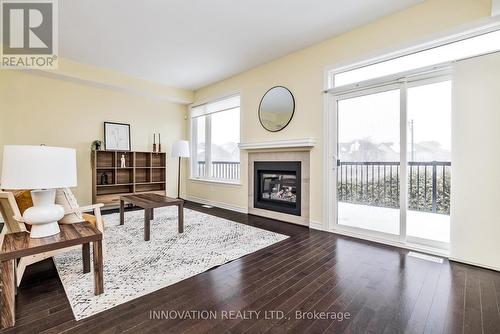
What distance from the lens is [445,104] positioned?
8.50ft

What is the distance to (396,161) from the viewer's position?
9.59ft

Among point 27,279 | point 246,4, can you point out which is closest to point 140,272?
point 27,279

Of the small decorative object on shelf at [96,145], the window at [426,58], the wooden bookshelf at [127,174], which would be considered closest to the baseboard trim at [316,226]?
the window at [426,58]

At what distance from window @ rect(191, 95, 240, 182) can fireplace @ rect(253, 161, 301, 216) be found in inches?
28.9

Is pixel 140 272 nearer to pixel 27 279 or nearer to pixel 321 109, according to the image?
pixel 27 279

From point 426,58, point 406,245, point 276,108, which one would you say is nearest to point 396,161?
point 406,245

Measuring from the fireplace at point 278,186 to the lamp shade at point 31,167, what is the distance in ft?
10.3

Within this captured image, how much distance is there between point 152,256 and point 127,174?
3358 mm

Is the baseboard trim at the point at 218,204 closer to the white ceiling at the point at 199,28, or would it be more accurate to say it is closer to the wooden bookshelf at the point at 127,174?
the wooden bookshelf at the point at 127,174

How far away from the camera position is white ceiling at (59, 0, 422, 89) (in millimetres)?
2732

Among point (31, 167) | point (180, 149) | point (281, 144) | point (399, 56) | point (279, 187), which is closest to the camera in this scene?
point (31, 167)

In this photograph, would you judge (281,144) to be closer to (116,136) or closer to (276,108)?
(276,108)

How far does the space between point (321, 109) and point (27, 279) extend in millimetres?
3876

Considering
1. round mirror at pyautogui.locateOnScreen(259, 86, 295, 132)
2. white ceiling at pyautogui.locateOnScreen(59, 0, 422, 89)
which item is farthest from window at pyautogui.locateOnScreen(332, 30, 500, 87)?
round mirror at pyautogui.locateOnScreen(259, 86, 295, 132)
